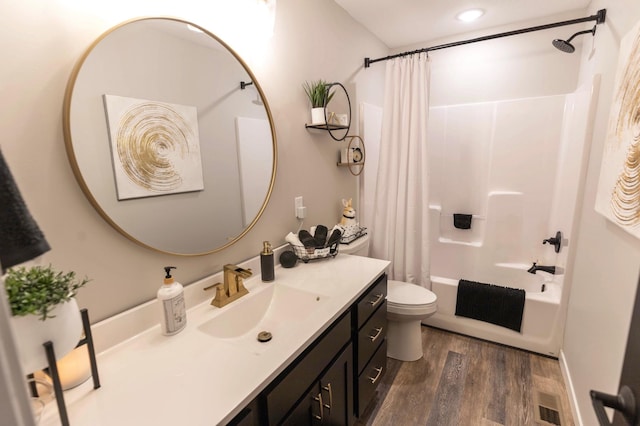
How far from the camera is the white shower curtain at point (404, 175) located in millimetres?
2203

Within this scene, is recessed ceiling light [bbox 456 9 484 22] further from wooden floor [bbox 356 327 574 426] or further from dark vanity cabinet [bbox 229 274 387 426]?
wooden floor [bbox 356 327 574 426]

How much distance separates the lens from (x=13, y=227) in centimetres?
41

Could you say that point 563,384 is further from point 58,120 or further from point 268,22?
point 58,120

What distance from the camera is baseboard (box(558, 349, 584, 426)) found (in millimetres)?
1616

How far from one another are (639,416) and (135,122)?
1452 millimetres

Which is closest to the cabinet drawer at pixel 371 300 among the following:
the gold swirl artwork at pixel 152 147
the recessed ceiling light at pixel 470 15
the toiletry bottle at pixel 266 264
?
the toiletry bottle at pixel 266 264

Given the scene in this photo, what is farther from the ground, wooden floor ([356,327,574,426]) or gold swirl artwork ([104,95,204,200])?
gold swirl artwork ([104,95,204,200])

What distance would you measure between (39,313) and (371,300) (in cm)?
127

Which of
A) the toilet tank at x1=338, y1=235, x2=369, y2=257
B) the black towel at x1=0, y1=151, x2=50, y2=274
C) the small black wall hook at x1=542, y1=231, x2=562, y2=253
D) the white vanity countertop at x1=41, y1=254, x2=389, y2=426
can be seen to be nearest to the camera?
the black towel at x1=0, y1=151, x2=50, y2=274

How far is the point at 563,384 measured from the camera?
1.93m

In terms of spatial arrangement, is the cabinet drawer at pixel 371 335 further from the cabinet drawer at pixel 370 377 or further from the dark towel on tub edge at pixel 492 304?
the dark towel on tub edge at pixel 492 304

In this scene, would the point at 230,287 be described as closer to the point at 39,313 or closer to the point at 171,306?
the point at 171,306

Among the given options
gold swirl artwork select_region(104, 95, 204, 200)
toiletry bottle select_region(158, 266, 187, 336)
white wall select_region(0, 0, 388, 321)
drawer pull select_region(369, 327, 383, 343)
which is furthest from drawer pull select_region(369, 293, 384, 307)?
gold swirl artwork select_region(104, 95, 204, 200)

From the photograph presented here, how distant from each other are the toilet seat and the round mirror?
1117 mm
